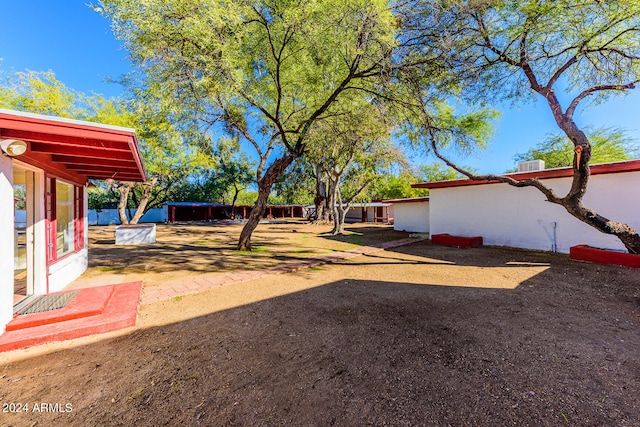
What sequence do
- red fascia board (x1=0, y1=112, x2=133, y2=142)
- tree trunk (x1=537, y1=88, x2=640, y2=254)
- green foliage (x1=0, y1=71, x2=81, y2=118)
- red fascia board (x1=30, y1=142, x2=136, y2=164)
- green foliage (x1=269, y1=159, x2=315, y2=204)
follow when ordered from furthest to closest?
green foliage (x1=269, y1=159, x2=315, y2=204)
green foliage (x1=0, y1=71, x2=81, y2=118)
tree trunk (x1=537, y1=88, x2=640, y2=254)
red fascia board (x1=30, y1=142, x2=136, y2=164)
red fascia board (x1=0, y1=112, x2=133, y2=142)

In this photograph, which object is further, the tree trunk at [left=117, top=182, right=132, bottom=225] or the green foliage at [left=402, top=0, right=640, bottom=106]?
the tree trunk at [left=117, top=182, right=132, bottom=225]

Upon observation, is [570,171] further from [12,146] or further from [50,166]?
[50,166]

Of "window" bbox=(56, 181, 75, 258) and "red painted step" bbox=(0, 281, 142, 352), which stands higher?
"window" bbox=(56, 181, 75, 258)

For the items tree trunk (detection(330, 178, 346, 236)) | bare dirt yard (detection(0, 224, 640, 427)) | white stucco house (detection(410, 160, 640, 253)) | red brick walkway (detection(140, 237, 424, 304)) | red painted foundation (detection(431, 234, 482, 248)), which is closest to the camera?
bare dirt yard (detection(0, 224, 640, 427))

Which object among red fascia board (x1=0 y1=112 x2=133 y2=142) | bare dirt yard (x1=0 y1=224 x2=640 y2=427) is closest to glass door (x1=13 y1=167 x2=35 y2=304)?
red fascia board (x1=0 y1=112 x2=133 y2=142)

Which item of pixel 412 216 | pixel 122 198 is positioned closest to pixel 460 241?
pixel 412 216

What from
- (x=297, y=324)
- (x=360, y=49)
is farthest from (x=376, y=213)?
(x=297, y=324)

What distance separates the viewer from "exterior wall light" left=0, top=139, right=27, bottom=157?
258cm

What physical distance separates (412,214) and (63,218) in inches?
637

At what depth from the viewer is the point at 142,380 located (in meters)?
2.18

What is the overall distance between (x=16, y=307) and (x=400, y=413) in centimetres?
466

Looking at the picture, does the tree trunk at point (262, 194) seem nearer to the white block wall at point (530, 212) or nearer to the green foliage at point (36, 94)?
the white block wall at point (530, 212)

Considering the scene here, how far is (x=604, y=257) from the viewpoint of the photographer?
Result: 636 centimetres

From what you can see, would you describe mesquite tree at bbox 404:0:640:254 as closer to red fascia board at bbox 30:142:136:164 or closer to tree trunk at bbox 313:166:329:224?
red fascia board at bbox 30:142:136:164
